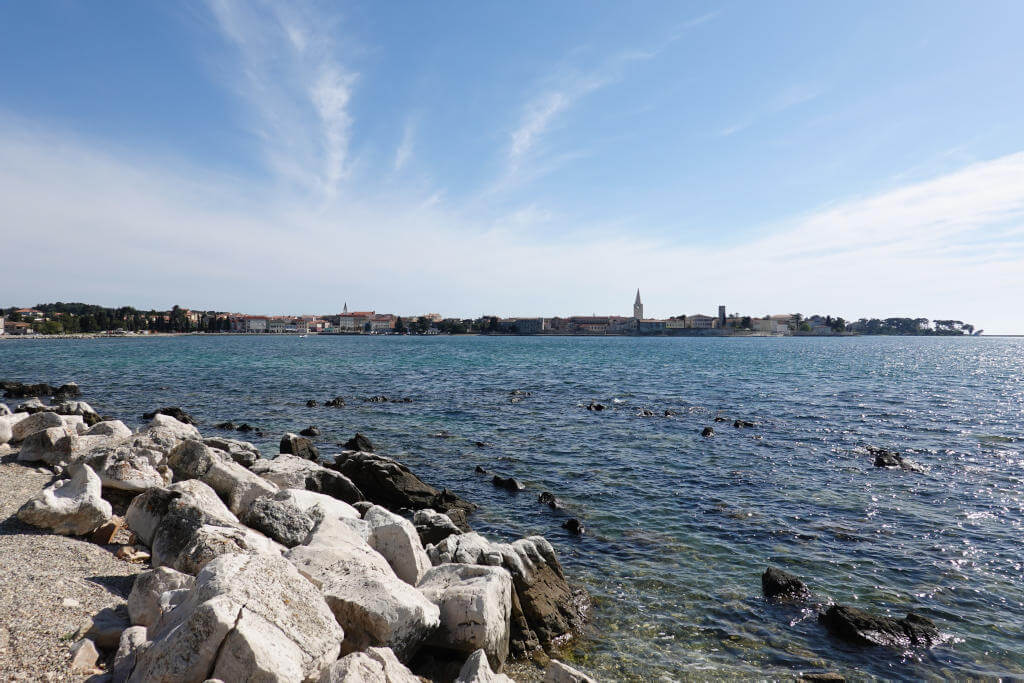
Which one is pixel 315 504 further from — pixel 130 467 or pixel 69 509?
pixel 130 467

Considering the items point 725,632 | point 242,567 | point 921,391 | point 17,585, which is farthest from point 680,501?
point 921,391

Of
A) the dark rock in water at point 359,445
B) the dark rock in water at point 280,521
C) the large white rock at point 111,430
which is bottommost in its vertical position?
the dark rock in water at point 359,445

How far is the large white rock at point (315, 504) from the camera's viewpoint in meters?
8.80

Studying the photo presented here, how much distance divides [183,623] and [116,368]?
198ft

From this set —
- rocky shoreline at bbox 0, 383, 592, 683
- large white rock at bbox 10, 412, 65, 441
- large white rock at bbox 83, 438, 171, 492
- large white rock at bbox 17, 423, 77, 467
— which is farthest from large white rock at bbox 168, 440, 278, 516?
large white rock at bbox 10, 412, 65, 441

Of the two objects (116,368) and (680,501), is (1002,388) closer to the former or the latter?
(680,501)

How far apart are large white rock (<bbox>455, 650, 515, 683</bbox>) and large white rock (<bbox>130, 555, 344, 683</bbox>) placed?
1.32 m

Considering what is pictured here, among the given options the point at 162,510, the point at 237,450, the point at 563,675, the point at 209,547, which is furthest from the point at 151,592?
the point at 237,450

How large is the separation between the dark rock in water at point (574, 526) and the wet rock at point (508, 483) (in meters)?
3.04

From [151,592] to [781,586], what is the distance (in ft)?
31.3

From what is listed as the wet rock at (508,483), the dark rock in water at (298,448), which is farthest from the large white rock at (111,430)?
the wet rock at (508,483)

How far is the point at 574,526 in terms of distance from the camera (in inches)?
501

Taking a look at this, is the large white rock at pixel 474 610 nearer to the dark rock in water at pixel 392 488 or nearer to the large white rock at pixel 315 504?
the large white rock at pixel 315 504

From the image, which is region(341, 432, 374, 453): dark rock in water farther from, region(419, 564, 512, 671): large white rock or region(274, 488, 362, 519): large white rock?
region(419, 564, 512, 671): large white rock
